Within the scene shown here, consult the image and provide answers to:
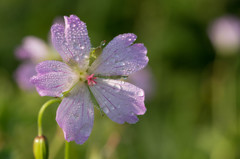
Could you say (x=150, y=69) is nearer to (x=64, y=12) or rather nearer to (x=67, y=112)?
(x=64, y=12)

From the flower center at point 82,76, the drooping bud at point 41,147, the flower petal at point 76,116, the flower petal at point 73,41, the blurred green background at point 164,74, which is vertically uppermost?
the flower petal at point 73,41

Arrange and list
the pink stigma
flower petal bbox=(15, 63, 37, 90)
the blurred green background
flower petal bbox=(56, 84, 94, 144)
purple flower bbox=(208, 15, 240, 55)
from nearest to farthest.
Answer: flower petal bbox=(56, 84, 94, 144), the pink stigma, flower petal bbox=(15, 63, 37, 90), the blurred green background, purple flower bbox=(208, 15, 240, 55)

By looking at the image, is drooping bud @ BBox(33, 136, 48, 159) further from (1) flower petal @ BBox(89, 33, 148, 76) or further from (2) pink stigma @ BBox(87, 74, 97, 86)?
(1) flower petal @ BBox(89, 33, 148, 76)

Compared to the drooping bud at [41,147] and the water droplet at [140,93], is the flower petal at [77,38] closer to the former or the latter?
the water droplet at [140,93]

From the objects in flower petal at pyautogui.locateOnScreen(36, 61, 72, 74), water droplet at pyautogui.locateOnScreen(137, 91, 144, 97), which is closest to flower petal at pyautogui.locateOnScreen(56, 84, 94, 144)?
flower petal at pyautogui.locateOnScreen(36, 61, 72, 74)

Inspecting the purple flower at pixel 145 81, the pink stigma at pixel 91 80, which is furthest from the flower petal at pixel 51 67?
the purple flower at pixel 145 81

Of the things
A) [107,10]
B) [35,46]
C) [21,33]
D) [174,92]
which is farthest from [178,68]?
[35,46]
